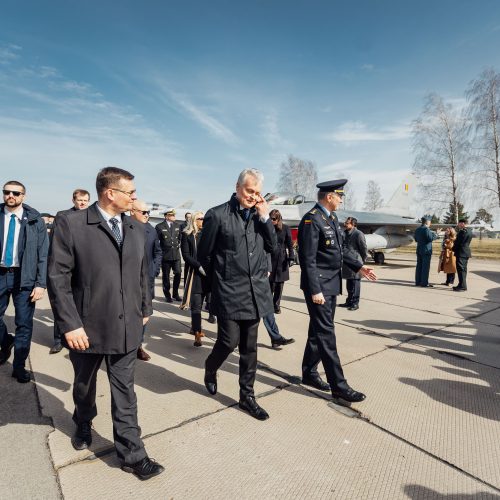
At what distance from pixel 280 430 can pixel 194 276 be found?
2495 millimetres

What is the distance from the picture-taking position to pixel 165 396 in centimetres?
294

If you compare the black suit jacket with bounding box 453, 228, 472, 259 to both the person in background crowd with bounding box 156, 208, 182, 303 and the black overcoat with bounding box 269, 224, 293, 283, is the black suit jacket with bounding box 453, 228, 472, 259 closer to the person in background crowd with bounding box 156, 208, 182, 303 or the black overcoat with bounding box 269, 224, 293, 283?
the black overcoat with bounding box 269, 224, 293, 283

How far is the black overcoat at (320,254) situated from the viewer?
2.92 meters

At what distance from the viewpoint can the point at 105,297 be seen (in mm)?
1975

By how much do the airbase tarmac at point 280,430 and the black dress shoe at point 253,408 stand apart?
7 centimetres

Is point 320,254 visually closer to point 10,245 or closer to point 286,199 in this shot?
point 10,245

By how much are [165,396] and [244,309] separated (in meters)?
1.18

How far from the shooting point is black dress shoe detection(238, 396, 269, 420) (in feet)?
8.46

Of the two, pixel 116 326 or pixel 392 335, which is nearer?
pixel 116 326

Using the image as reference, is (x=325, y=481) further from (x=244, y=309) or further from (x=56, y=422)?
(x=56, y=422)

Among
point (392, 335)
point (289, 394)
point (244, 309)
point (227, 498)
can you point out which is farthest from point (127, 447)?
point (392, 335)

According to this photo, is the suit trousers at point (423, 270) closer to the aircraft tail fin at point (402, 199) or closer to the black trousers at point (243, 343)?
the black trousers at point (243, 343)

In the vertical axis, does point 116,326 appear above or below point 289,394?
above

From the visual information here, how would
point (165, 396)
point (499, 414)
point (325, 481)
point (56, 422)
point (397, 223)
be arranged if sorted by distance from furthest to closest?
point (397, 223)
point (165, 396)
point (499, 414)
point (56, 422)
point (325, 481)
